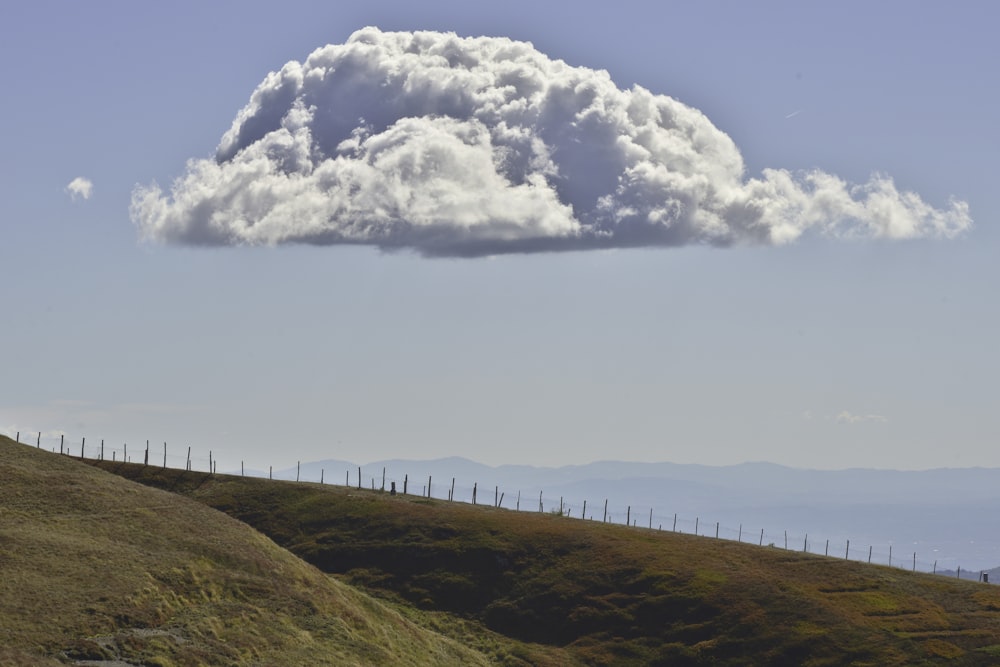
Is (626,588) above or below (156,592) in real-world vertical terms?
below

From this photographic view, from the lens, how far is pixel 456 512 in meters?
144

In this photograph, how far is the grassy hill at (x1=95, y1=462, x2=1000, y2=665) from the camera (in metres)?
109

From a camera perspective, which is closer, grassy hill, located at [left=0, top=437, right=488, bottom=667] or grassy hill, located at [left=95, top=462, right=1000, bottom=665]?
grassy hill, located at [left=0, top=437, right=488, bottom=667]

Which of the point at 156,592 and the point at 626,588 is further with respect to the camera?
the point at 626,588

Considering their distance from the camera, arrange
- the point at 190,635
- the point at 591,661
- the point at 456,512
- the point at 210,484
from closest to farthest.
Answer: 1. the point at 190,635
2. the point at 591,661
3. the point at 456,512
4. the point at 210,484

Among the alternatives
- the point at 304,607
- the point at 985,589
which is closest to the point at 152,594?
the point at 304,607

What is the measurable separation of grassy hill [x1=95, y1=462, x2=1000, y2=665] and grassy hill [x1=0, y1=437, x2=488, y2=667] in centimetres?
1479

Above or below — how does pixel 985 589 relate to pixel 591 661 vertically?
above

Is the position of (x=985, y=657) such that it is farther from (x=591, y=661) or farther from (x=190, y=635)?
(x=190, y=635)

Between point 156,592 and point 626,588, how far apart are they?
53.7m

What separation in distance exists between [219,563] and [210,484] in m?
62.2

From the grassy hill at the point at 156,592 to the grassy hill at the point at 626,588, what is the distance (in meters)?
14.8

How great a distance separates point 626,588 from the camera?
403ft

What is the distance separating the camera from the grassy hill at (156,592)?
252 ft
